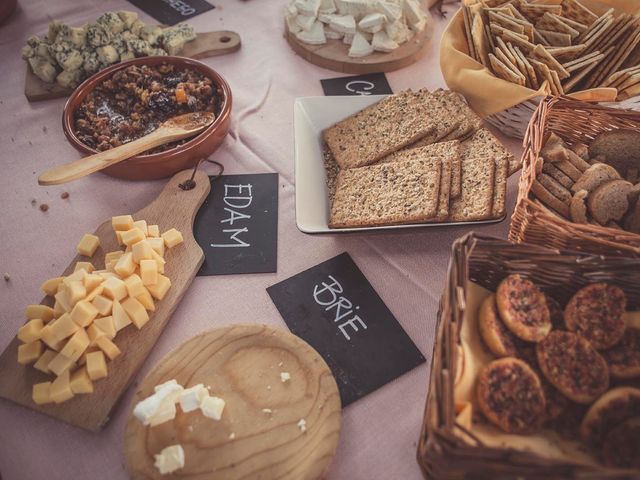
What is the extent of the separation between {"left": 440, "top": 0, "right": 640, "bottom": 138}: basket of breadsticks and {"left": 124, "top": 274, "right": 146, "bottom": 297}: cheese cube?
948 millimetres

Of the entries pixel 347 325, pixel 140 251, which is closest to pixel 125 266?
pixel 140 251

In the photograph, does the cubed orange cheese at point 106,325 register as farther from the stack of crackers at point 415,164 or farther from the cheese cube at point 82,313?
the stack of crackers at point 415,164

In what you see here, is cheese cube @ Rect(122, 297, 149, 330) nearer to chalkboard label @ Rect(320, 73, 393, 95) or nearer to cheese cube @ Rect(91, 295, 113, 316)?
cheese cube @ Rect(91, 295, 113, 316)

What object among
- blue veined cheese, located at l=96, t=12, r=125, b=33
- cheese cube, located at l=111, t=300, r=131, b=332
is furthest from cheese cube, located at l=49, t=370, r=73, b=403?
blue veined cheese, located at l=96, t=12, r=125, b=33

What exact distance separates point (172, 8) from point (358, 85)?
86 centimetres

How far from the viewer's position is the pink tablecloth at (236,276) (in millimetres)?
886

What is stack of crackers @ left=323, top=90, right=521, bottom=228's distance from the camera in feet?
3.46

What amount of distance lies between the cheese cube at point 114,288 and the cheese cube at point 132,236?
0.12 meters

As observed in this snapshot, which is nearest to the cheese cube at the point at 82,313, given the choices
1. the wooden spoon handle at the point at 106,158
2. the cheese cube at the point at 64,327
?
the cheese cube at the point at 64,327

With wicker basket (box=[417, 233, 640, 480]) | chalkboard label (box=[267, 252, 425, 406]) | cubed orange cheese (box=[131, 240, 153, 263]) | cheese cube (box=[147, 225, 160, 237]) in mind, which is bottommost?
chalkboard label (box=[267, 252, 425, 406])

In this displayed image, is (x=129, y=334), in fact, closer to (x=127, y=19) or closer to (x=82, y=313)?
(x=82, y=313)

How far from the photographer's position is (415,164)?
3.79ft

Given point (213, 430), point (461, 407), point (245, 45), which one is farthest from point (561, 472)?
point (245, 45)

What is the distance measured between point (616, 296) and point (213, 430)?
695 millimetres
